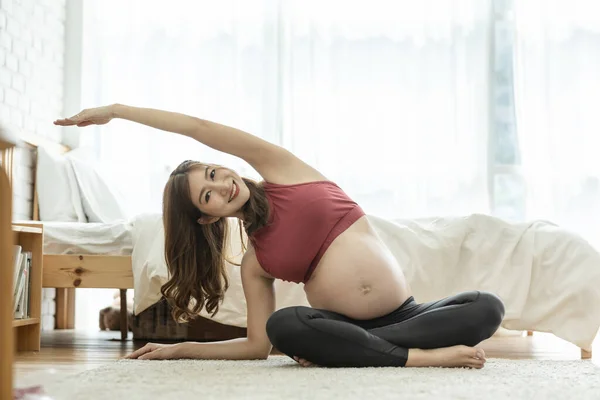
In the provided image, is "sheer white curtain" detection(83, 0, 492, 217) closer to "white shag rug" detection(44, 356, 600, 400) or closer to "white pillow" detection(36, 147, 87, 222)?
"white pillow" detection(36, 147, 87, 222)

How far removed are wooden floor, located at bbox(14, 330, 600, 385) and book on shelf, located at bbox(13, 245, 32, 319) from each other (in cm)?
14

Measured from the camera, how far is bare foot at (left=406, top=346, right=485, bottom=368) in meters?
1.83

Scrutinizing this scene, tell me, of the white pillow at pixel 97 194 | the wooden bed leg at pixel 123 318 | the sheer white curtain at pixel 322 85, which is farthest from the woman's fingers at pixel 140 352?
the sheer white curtain at pixel 322 85

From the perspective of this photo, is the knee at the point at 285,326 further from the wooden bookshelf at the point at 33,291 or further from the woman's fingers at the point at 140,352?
the wooden bookshelf at the point at 33,291

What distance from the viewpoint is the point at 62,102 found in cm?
435

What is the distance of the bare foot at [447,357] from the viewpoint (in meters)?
1.83

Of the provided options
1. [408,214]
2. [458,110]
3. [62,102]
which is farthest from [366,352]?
[62,102]

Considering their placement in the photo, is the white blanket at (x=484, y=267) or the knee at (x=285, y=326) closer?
the knee at (x=285, y=326)

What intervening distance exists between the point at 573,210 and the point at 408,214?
89cm

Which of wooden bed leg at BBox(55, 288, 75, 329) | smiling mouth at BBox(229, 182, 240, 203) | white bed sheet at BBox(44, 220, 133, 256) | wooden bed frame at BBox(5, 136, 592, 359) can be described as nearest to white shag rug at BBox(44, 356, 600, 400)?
smiling mouth at BBox(229, 182, 240, 203)

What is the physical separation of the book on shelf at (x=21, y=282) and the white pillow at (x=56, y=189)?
37.8 inches

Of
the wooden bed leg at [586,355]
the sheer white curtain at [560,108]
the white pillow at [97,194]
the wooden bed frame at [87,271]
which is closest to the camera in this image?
the wooden bed leg at [586,355]

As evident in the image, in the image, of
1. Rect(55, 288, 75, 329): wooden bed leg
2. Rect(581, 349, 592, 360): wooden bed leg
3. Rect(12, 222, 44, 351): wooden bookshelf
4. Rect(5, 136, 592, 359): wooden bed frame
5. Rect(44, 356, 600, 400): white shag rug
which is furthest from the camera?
Rect(55, 288, 75, 329): wooden bed leg

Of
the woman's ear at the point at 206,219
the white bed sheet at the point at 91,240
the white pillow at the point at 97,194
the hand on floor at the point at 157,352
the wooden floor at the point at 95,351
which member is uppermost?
the white pillow at the point at 97,194
